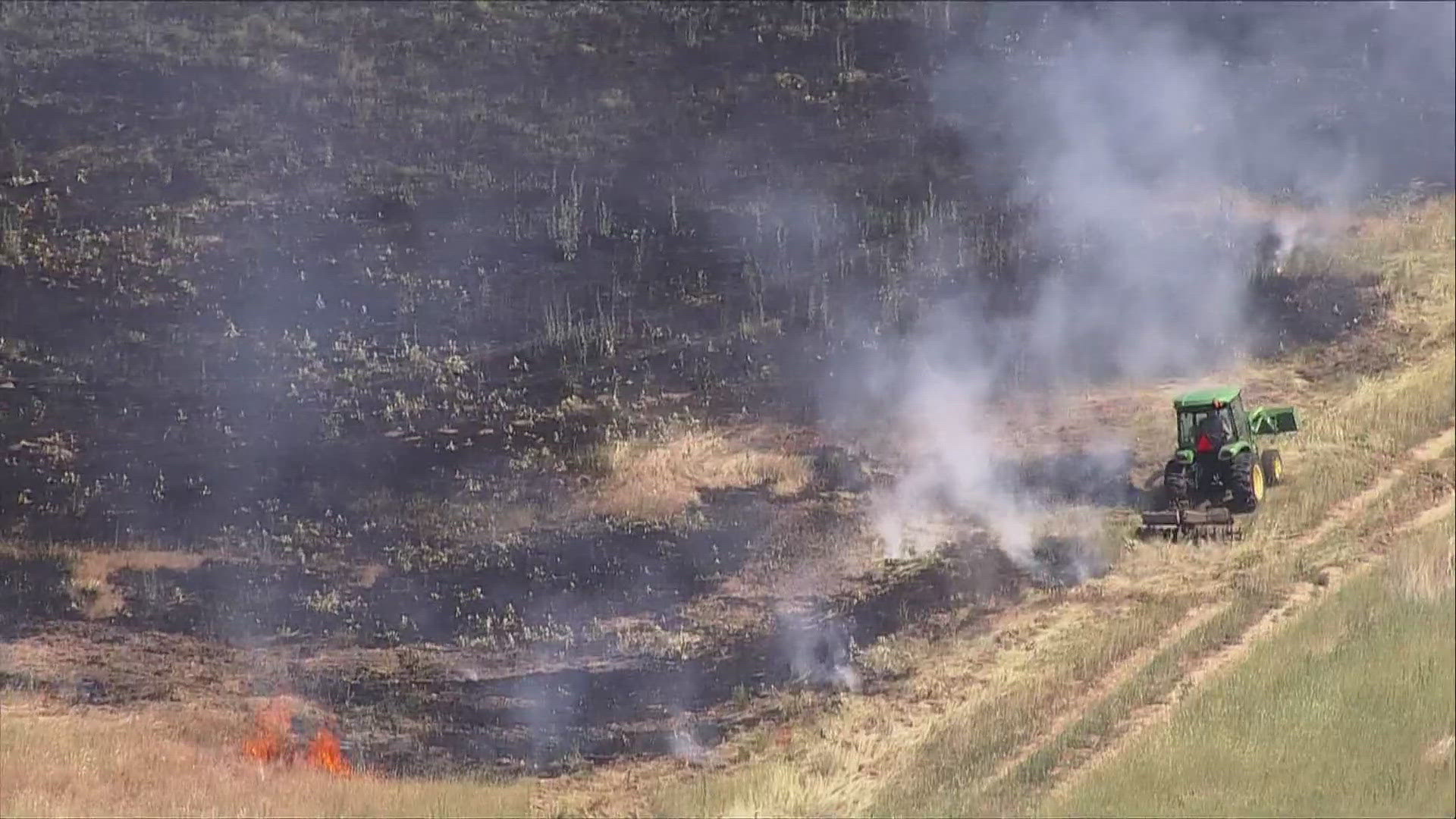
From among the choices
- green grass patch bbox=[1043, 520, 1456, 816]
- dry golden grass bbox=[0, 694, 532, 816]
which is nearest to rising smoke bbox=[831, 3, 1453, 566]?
green grass patch bbox=[1043, 520, 1456, 816]

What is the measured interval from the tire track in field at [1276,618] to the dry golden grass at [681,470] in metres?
1.35

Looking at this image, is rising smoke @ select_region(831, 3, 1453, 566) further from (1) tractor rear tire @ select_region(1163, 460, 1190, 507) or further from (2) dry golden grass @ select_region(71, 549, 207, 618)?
(2) dry golden grass @ select_region(71, 549, 207, 618)

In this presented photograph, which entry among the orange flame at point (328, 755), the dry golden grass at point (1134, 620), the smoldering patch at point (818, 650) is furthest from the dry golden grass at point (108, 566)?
the smoldering patch at point (818, 650)

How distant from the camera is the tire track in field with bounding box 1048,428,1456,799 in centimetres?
462

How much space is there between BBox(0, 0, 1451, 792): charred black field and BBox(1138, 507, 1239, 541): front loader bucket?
125 millimetres

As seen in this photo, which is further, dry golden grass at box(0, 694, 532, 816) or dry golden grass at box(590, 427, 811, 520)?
dry golden grass at box(590, 427, 811, 520)

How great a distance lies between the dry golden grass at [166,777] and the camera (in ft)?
12.1

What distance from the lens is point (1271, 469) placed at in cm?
525

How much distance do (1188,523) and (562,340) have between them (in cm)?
239

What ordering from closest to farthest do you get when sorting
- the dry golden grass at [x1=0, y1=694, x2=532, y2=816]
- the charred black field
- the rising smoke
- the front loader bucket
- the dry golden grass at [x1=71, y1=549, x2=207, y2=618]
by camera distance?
the dry golden grass at [x1=0, y1=694, x2=532, y2=816]
the dry golden grass at [x1=71, y1=549, x2=207, y2=618]
the charred black field
the rising smoke
the front loader bucket

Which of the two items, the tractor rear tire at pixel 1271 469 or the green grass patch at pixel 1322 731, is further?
the tractor rear tire at pixel 1271 469

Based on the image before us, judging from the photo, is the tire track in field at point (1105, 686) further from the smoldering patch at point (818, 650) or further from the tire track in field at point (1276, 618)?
the smoldering patch at point (818, 650)

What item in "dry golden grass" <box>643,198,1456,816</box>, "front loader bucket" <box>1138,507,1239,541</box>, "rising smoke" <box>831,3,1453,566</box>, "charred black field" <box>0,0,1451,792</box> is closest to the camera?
"charred black field" <box>0,0,1451,792</box>

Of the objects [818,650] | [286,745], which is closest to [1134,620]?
[818,650]
